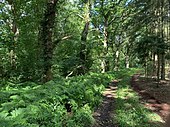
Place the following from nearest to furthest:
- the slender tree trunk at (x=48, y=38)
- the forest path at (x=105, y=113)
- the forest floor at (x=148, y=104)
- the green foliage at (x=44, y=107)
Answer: the green foliage at (x=44, y=107) < the forest path at (x=105, y=113) < the forest floor at (x=148, y=104) < the slender tree trunk at (x=48, y=38)

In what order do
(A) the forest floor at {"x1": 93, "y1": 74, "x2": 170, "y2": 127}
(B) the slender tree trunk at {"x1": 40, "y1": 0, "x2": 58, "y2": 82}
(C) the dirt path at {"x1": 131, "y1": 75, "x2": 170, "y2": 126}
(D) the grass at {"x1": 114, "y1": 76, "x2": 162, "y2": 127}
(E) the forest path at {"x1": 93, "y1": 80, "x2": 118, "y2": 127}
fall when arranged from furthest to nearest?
(B) the slender tree trunk at {"x1": 40, "y1": 0, "x2": 58, "y2": 82} < (C) the dirt path at {"x1": 131, "y1": 75, "x2": 170, "y2": 126} < (A) the forest floor at {"x1": 93, "y1": 74, "x2": 170, "y2": 127} < (D) the grass at {"x1": 114, "y1": 76, "x2": 162, "y2": 127} < (E) the forest path at {"x1": 93, "y1": 80, "x2": 118, "y2": 127}

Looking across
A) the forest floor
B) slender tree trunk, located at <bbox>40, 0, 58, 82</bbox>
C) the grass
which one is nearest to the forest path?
the forest floor

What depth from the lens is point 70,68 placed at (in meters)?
20.5

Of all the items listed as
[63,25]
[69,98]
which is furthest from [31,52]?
[63,25]

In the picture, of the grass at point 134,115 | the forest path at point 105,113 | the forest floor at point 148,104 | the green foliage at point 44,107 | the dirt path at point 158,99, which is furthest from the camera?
the dirt path at point 158,99

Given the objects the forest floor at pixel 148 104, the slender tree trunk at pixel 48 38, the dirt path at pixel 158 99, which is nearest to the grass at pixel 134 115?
the forest floor at pixel 148 104

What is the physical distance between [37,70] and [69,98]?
13.7 ft

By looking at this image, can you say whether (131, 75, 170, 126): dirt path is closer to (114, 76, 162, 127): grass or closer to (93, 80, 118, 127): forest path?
(114, 76, 162, 127): grass

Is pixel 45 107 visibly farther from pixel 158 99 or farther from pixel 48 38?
pixel 158 99

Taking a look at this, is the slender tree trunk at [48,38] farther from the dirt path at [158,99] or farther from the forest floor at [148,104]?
the dirt path at [158,99]

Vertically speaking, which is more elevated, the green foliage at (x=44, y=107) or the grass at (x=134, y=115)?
the green foliage at (x=44, y=107)

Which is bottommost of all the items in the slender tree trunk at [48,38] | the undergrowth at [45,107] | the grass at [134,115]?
the grass at [134,115]

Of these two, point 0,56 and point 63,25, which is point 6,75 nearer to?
point 0,56

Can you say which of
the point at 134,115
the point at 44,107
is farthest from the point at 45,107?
the point at 134,115
